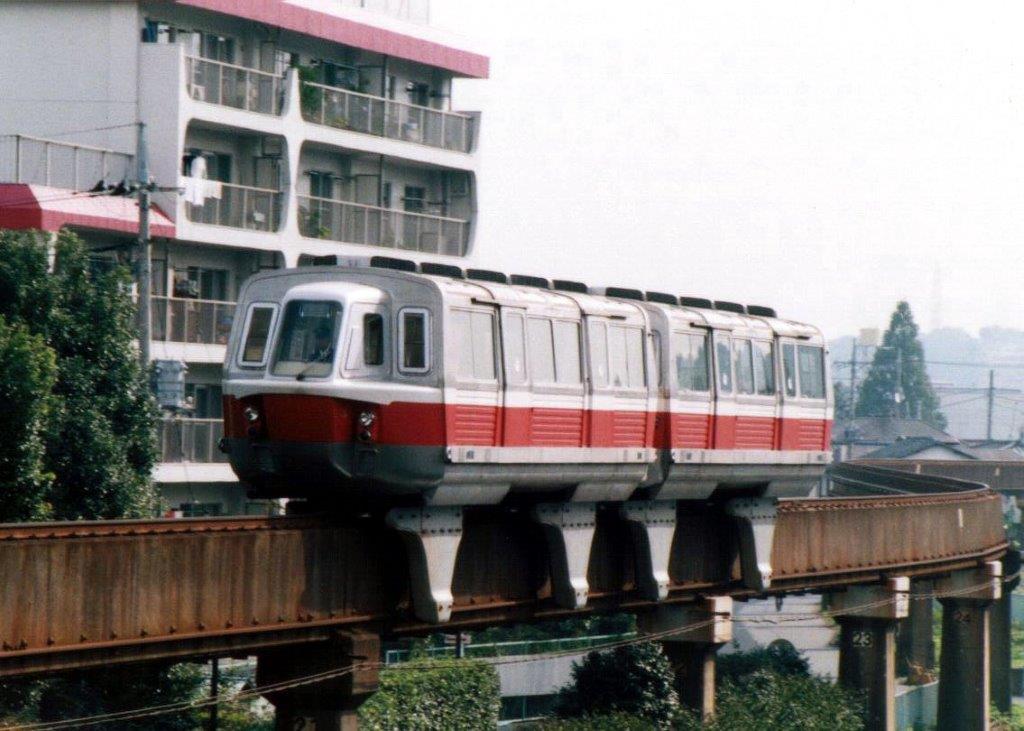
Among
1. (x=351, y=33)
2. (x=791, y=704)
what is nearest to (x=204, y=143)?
(x=351, y=33)

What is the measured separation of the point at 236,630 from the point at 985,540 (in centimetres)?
3529

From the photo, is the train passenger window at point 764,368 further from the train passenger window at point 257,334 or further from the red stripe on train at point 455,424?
the train passenger window at point 257,334

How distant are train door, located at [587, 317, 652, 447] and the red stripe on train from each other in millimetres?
30

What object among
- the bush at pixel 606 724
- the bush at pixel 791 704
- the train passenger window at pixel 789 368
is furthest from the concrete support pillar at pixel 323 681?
the bush at pixel 791 704

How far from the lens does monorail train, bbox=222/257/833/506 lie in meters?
24.3

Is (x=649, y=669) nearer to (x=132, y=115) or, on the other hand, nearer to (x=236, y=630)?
(x=132, y=115)

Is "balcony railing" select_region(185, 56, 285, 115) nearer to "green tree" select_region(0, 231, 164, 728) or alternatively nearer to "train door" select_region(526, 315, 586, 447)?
"green tree" select_region(0, 231, 164, 728)

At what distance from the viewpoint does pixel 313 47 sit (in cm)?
5525

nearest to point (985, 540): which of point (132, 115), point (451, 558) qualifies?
point (132, 115)

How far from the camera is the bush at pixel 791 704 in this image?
45.4m

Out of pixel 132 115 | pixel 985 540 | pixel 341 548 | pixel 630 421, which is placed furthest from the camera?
pixel 985 540

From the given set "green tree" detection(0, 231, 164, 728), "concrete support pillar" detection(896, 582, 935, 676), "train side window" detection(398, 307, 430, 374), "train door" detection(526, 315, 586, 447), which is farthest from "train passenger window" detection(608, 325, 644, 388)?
"concrete support pillar" detection(896, 582, 935, 676)

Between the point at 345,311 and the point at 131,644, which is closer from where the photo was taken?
the point at 131,644

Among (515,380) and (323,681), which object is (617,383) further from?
(323,681)
